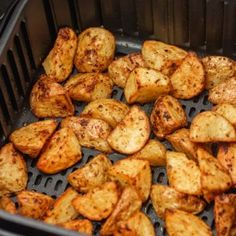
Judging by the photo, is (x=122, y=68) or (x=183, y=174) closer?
(x=183, y=174)

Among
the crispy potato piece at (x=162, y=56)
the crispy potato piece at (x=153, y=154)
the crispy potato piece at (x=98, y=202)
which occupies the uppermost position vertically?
the crispy potato piece at (x=162, y=56)

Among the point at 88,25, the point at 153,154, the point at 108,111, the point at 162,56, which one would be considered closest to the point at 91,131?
the point at 108,111

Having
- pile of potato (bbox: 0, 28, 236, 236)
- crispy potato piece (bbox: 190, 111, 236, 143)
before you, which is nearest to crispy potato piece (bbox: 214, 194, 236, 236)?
pile of potato (bbox: 0, 28, 236, 236)

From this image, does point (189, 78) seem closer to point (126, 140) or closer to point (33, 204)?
point (126, 140)

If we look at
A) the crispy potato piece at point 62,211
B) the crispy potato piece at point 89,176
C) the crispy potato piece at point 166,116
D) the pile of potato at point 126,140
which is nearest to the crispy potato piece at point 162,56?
the pile of potato at point 126,140

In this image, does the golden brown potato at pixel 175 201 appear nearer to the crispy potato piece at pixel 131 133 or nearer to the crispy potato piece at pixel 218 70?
the crispy potato piece at pixel 131 133

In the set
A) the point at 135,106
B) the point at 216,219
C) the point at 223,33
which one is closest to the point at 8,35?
the point at 135,106

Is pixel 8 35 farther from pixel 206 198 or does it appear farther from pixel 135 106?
pixel 206 198
